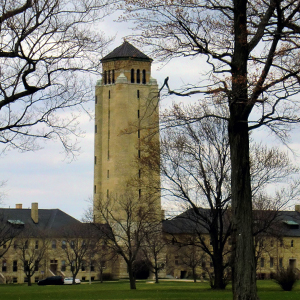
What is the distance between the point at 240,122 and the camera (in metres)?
17.9

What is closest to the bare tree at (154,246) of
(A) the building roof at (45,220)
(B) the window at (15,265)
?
(A) the building roof at (45,220)

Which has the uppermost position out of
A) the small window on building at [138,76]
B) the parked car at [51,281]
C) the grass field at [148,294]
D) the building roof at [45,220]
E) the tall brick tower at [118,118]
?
the small window on building at [138,76]

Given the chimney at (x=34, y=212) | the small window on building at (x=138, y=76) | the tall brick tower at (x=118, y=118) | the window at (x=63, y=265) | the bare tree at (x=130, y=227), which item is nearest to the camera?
the bare tree at (x=130, y=227)

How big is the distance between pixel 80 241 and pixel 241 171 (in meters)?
73.4

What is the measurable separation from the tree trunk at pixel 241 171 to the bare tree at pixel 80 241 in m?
62.4

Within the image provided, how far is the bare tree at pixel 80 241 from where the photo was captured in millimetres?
81244

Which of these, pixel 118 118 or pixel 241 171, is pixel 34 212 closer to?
pixel 118 118

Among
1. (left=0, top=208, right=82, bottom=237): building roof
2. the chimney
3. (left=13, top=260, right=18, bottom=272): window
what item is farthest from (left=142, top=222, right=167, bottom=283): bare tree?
A: (left=13, top=260, right=18, bottom=272): window

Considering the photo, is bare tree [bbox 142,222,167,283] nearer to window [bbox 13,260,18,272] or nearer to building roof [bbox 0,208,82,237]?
building roof [bbox 0,208,82,237]

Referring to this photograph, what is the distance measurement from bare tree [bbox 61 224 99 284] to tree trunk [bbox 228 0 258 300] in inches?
2459

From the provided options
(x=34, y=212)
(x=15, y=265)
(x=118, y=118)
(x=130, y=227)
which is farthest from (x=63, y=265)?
(x=130, y=227)

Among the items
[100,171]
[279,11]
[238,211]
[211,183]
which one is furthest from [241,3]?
[100,171]

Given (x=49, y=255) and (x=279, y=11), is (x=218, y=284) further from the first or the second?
(x=49, y=255)

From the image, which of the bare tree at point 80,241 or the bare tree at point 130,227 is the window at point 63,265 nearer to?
the bare tree at point 80,241
